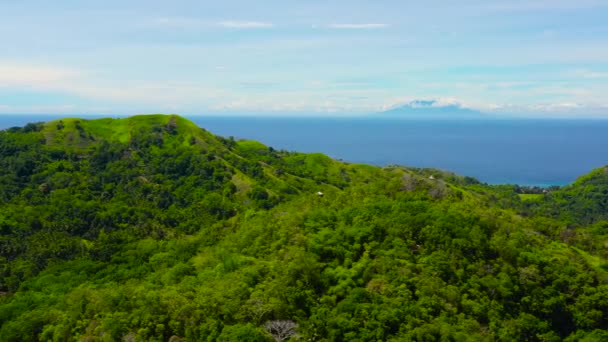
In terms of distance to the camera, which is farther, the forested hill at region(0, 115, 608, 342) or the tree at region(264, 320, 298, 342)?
the forested hill at region(0, 115, 608, 342)

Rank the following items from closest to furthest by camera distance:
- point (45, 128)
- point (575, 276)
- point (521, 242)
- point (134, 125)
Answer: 1. point (575, 276)
2. point (521, 242)
3. point (45, 128)
4. point (134, 125)

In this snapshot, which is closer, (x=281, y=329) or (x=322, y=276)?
(x=281, y=329)

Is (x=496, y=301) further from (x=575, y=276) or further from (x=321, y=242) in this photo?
(x=321, y=242)

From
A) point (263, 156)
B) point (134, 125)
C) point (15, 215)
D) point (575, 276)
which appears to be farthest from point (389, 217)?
point (134, 125)

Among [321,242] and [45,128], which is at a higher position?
[45,128]

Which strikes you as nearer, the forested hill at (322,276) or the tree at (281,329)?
the tree at (281,329)

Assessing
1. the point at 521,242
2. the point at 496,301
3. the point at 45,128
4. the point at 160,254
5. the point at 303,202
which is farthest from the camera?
the point at 45,128

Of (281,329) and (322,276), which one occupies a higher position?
(322,276)

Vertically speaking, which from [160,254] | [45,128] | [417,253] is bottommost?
[160,254]
